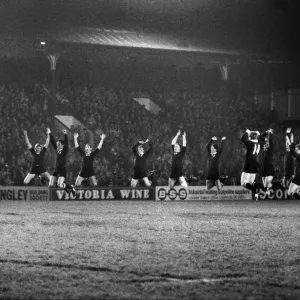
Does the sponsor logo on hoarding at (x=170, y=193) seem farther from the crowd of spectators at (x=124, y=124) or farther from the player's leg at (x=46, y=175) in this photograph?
the player's leg at (x=46, y=175)

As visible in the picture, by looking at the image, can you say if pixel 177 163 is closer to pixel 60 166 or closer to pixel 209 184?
pixel 209 184

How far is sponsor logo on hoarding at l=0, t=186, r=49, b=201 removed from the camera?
26125 mm

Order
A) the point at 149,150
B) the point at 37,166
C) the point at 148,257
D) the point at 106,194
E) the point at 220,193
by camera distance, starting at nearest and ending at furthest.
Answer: the point at 148,257 < the point at 149,150 < the point at 37,166 < the point at 106,194 < the point at 220,193

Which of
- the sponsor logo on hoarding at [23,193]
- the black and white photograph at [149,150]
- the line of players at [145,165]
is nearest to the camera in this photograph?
the black and white photograph at [149,150]

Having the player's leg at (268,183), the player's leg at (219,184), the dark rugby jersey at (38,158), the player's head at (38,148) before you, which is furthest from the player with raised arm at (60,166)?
the player's leg at (268,183)

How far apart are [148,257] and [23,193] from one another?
54.5 feet

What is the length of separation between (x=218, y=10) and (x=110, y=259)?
108 ft

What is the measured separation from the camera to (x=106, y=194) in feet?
90.5

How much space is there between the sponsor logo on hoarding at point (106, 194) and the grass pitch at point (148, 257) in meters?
8.98

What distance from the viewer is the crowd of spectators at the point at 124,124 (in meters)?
29.4

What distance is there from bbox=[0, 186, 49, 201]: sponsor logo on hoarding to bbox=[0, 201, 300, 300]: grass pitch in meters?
8.24

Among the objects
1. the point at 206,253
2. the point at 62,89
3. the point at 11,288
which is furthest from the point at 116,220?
the point at 62,89

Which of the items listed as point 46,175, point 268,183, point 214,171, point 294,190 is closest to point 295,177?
point 294,190

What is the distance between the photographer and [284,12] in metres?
40.0
